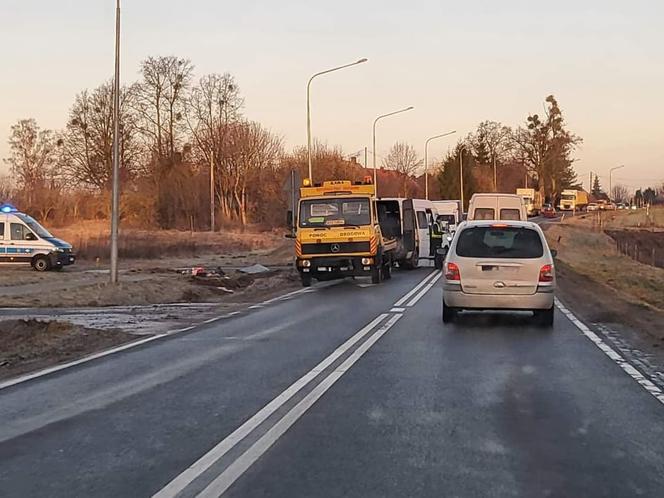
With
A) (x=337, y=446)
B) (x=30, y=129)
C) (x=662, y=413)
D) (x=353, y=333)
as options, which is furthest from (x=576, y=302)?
(x=30, y=129)

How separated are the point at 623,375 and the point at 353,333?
16.5 feet

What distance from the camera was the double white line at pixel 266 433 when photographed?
6059 mm

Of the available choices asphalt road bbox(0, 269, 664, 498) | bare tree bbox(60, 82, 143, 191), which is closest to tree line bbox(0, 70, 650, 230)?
bare tree bbox(60, 82, 143, 191)

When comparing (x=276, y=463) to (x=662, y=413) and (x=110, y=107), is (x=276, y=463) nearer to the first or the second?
(x=662, y=413)

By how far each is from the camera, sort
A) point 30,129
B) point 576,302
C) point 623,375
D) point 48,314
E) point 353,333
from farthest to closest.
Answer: point 30,129
point 576,302
point 48,314
point 353,333
point 623,375

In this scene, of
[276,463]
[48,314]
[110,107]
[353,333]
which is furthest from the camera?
[110,107]

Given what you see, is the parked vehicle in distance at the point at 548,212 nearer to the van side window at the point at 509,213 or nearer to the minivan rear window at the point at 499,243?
the van side window at the point at 509,213

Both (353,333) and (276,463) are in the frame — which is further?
(353,333)

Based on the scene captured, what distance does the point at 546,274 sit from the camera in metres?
15.0

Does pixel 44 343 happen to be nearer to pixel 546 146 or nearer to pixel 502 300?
pixel 502 300

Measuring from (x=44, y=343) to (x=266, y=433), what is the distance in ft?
24.4

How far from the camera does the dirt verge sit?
1215 centimetres

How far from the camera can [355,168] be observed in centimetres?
7519

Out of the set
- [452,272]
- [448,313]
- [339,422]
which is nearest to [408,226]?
[448,313]
